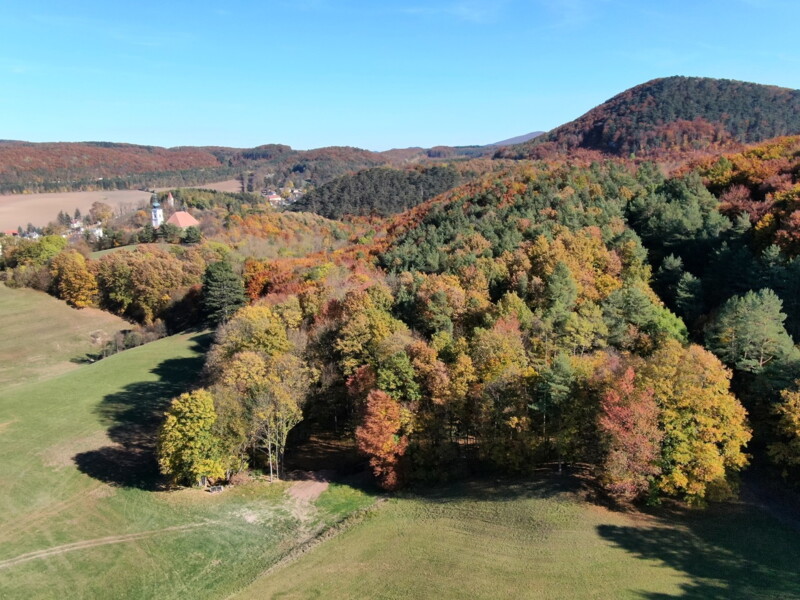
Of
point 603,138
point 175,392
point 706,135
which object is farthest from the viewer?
point 603,138

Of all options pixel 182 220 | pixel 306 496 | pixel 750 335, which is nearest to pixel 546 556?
pixel 306 496

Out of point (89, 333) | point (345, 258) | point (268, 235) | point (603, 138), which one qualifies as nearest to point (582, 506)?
point (345, 258)

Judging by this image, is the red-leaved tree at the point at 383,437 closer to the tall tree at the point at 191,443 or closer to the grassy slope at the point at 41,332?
the tall tree at the point at 191,443

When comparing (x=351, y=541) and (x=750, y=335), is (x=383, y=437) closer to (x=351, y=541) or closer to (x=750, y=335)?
(x=351, y=541)

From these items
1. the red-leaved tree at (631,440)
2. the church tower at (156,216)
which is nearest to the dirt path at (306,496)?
the red-leaved tree at (631,440)

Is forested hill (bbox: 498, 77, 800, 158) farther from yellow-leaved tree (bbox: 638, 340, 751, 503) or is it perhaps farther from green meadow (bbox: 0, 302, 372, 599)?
green meadow (bbox: 0, 302, 372, 599)

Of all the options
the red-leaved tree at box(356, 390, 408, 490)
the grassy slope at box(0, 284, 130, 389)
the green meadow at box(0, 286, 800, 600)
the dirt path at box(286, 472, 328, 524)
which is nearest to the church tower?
the grassy slope at box(0, 284, 130, 389)

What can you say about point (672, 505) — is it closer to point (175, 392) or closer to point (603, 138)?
point (175, 392)
